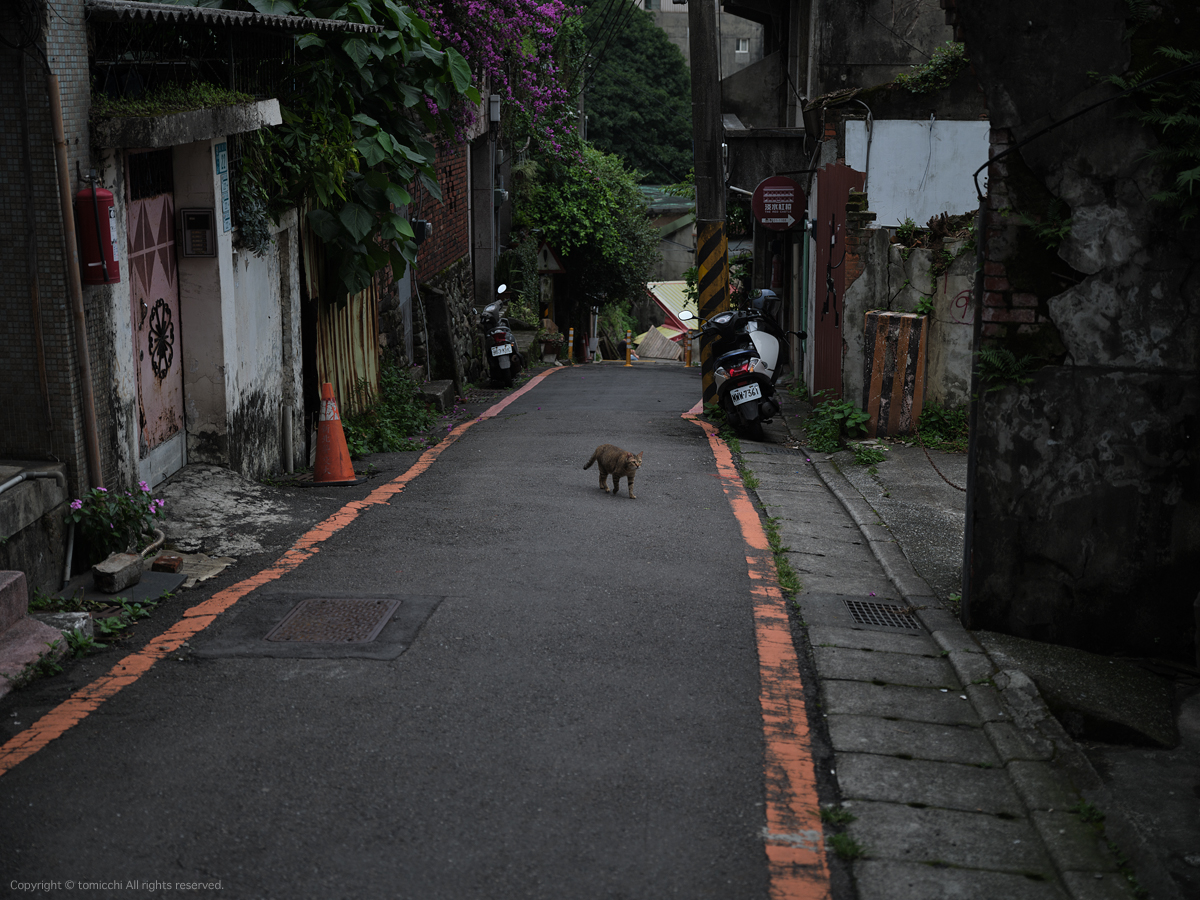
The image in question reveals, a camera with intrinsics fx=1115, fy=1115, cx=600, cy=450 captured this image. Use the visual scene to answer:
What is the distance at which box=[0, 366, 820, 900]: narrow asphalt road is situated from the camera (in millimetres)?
3518

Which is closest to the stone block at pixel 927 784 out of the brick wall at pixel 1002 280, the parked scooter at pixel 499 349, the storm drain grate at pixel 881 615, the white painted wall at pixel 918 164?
the storm drain grate at pixel 881 615

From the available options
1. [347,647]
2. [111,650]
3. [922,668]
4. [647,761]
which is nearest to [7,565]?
[111,650]

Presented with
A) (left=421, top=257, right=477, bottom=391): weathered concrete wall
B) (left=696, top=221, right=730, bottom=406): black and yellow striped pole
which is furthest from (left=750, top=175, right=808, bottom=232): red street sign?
(left=421, top=257, right=477, bottom=391): weathered concrete wall

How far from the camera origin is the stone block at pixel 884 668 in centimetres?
518

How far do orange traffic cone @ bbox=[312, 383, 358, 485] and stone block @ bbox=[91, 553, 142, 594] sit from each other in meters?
3.02

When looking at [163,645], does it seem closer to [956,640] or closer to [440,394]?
[956,640]

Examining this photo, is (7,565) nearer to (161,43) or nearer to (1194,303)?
(161,43)

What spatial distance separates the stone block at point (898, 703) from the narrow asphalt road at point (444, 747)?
366mm

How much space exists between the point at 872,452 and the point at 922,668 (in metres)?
5.04

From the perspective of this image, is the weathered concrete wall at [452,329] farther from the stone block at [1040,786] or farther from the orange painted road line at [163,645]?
the stone block at [1040,786]

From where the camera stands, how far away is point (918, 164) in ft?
45.1

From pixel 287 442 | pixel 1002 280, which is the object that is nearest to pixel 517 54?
pixel 287 442

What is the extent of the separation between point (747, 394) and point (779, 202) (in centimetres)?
513

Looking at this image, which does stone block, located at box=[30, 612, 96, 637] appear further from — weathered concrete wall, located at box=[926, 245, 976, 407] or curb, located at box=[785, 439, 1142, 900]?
weathered concrete wall, located at box=[926, 245, 976, 407]
